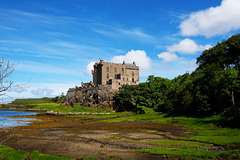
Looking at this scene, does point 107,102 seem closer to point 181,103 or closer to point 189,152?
point 181,103

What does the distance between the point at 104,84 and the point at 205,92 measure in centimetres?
5431

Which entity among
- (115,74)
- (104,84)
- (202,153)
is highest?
(115,74)

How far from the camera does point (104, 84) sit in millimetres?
94312

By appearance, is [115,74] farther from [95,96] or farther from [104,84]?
[95,96]

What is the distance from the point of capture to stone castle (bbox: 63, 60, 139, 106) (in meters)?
88.3

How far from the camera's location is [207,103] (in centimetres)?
4856

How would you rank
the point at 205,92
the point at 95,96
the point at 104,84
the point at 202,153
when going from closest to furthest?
the point at 202,153 < the point at 205,92 < the point at 95,96 < the point at 104,84

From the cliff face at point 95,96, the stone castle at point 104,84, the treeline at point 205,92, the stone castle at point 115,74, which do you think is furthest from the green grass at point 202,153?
the stone castle at point 115,74

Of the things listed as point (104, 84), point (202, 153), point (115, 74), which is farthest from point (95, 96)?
point (202, 153)

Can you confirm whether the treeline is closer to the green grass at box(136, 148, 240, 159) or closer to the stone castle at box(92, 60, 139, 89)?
the stone castle at box(92, 60, 139, 89)

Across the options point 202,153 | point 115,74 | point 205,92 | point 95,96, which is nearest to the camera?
point 202,153

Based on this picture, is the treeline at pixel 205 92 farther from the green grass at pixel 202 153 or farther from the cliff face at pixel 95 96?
the green grass at pixel 202 153

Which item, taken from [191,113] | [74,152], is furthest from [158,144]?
[191,113]

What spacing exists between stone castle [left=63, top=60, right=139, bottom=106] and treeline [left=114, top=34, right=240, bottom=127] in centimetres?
548
